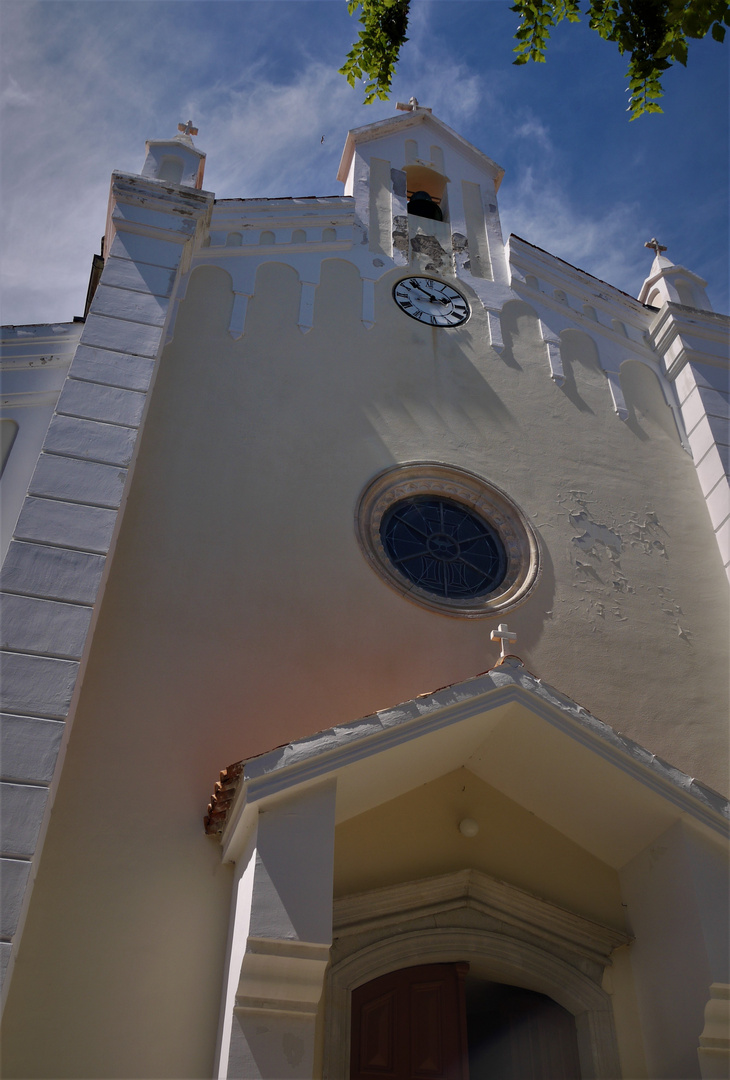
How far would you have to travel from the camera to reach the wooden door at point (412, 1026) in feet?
20.8

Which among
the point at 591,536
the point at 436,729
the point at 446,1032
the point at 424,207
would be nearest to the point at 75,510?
the point at 436,729

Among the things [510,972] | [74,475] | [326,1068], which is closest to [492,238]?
[74,475]

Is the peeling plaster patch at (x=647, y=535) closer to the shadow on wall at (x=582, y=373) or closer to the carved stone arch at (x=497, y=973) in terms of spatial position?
the shadow on wall at (x=582, y=373)

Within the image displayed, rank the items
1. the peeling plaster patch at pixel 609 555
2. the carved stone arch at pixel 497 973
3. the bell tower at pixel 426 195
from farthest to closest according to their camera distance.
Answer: the bell tower at pixel 426 195, the peeling plaster patch at pixel 609 555, the carved stone arch at pixel 497 973

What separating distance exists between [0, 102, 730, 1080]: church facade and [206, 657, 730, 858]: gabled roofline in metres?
0.02

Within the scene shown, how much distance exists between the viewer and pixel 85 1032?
18.1 feet

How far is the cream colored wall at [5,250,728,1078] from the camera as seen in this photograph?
5824 mm

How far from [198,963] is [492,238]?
9021 mm

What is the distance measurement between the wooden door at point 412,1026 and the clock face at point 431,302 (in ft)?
21.5

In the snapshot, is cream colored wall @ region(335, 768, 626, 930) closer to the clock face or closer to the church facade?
the church facade

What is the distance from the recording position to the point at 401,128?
12.9 m

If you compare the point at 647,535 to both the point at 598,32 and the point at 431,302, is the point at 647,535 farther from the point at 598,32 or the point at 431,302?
the point at 598,32

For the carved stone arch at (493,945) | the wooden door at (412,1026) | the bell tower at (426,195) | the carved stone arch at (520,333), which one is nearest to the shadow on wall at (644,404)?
the carved stone arch at (520,333)

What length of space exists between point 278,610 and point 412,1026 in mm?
3115
